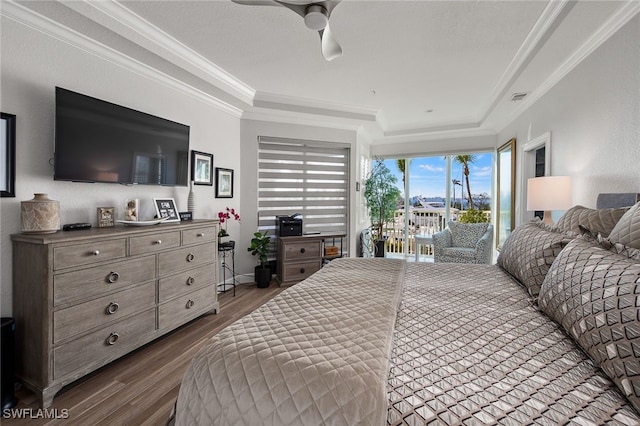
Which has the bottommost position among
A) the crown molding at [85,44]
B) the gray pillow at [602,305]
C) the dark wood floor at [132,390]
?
the dark wood floor at [132,390]

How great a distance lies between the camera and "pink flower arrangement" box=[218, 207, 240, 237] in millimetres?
3507

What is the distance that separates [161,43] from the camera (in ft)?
7.81

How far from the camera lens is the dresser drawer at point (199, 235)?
102 inches

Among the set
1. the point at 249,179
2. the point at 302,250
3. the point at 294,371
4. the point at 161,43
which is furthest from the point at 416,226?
the point at 294,371

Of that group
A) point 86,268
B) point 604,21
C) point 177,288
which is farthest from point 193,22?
point 604,21

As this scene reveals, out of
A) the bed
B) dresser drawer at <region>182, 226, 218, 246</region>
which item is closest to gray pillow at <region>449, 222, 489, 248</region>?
the bed

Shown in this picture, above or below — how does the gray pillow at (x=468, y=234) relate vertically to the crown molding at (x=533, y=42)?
below

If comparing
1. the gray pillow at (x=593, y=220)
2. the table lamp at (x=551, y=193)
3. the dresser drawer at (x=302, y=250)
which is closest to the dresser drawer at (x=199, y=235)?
the dresser drawer at (x=302, y=250)

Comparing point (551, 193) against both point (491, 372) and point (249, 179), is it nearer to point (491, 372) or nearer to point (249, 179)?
point (491, 372)

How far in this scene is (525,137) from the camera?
12.1 ft

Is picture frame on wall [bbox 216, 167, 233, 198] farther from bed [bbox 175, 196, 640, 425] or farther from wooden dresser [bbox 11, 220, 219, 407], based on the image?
bed [bbox 175, 196, 640, 425]

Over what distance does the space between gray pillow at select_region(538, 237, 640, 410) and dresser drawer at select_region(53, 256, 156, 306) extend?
2485 millimetres

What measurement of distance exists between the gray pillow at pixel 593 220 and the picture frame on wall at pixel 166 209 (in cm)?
302

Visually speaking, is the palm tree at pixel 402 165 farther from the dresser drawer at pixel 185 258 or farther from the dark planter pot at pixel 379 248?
the dresser drawer at pixel 185 258
